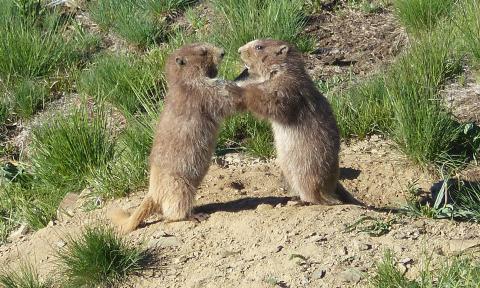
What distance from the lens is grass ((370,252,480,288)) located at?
4984 millimetres

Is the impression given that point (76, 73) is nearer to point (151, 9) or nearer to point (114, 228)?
point (151, 9)

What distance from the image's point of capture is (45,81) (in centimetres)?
982

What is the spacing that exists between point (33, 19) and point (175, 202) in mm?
4841

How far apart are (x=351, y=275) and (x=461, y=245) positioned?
82 cm

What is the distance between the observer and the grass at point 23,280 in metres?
5.98

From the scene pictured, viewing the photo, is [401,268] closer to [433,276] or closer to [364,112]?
[433,276]

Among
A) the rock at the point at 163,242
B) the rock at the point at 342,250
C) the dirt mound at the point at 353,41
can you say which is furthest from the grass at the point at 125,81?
the rock at the point at 342,250

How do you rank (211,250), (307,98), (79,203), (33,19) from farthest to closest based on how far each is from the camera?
(33,19)
(79,203)
(307,98)
(211,250)

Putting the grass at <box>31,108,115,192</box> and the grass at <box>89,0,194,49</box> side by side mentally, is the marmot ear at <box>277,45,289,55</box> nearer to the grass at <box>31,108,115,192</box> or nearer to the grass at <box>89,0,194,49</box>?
the grass at <box>31,108,115,192</box>

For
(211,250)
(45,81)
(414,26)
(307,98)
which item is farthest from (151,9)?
(211,250)

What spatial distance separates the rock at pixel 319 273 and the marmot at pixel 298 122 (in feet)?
4.25

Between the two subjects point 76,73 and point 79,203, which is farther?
point 76,73

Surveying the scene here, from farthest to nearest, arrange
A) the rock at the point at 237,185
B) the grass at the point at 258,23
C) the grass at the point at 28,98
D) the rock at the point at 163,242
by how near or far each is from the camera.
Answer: the grass at the point at 28,98 < the grass at the point at 258,23 < the rock at the point at 237,185 < the rock at the point at 163,242

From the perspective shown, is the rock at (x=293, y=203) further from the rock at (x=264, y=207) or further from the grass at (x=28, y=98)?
the grass at (x=28, y=98)
